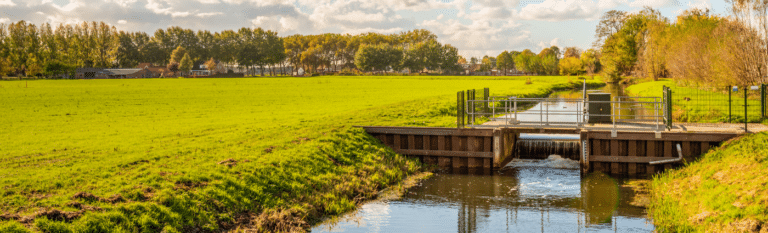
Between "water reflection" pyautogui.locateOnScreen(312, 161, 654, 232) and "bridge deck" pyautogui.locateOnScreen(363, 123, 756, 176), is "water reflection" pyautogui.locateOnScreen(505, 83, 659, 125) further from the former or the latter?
"water reflection" pyautogui.locateOnScreen(312, 161, 654, 232)

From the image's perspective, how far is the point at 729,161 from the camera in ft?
54.6

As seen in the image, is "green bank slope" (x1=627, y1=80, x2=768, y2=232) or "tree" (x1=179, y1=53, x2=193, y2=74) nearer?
"green bank slope" (x1=627, y1=80, x2=768, y2=232)

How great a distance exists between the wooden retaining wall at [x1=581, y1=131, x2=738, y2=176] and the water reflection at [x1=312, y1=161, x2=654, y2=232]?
0.75 m

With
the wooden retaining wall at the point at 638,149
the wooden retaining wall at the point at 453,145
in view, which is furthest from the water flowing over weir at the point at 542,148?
the wooden retaining wall at the point at 638,149

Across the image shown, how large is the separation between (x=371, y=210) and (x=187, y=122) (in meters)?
17.2

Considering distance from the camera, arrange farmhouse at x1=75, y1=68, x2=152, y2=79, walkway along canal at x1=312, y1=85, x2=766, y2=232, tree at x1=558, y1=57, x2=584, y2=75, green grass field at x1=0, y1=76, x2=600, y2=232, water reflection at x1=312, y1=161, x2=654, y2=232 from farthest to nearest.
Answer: farmhouse at x1=75, y1=68, x2=152, y2=79
tree at x1=558, y1=57, x2=584, y2=75
walkway along canal at x1=312, y1=85, x2=766, y2=232
water reflection at x1=312, y1=161, x2=654, y2=232
green grass field at x1=0, y1=76, x2=600, y2=232

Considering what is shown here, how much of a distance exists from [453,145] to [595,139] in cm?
516

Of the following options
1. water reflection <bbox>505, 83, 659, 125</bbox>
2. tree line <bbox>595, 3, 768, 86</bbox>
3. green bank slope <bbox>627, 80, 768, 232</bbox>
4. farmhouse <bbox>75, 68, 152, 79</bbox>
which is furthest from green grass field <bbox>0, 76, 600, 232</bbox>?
farmhouse <bbox>75, 68, 152, 79</bbox>

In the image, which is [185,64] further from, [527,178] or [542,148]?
[527,178]

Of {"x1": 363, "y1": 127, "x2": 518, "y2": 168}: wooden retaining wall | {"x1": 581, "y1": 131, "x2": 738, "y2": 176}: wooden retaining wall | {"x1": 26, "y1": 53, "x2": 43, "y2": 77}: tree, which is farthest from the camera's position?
{"x1": 26, "y1": 53, "x2": 43, "y2": 77}: tree

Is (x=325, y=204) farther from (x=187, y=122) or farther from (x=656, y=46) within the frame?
(x=656, y=46)

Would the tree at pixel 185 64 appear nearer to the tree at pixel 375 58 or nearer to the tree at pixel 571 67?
the tree at pixel 375 58

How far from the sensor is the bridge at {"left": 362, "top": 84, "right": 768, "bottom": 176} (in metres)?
20.0

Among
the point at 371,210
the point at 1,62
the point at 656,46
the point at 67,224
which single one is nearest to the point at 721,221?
the point at 371,210
